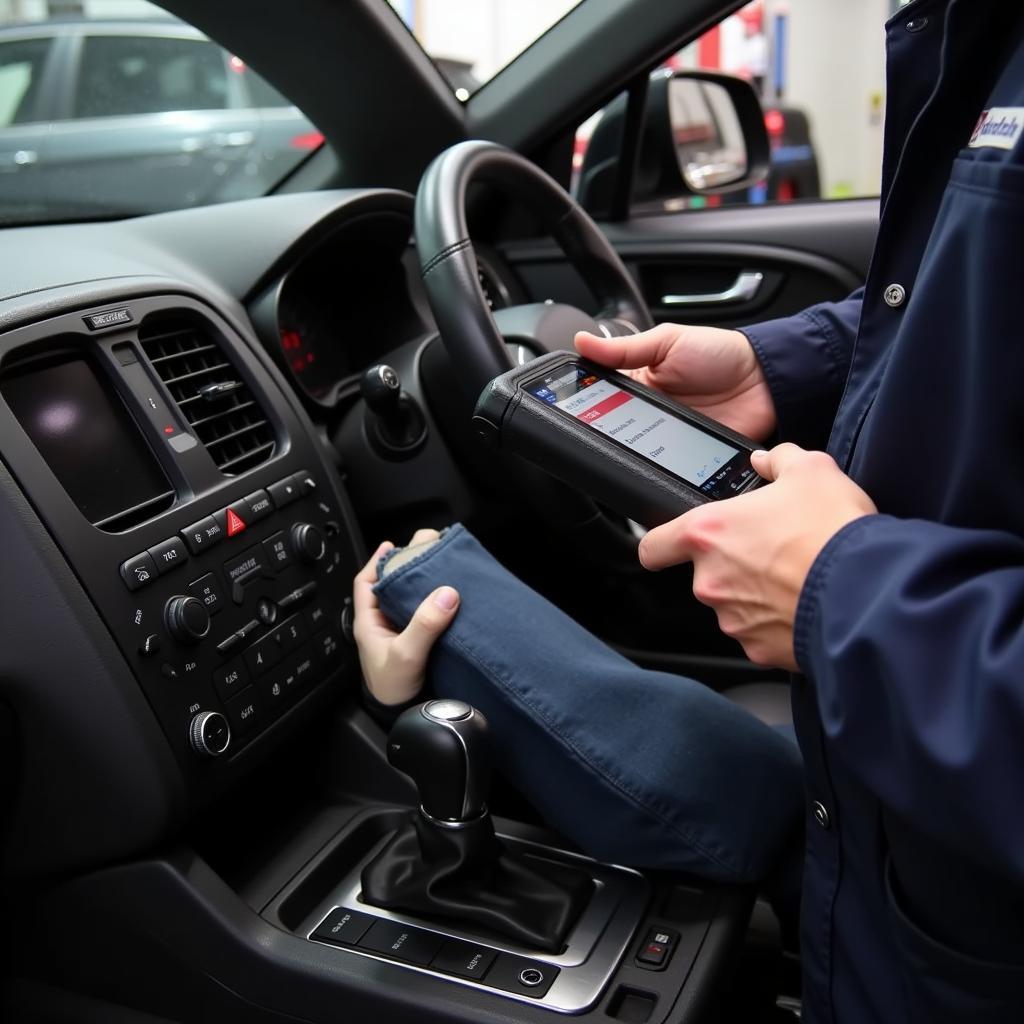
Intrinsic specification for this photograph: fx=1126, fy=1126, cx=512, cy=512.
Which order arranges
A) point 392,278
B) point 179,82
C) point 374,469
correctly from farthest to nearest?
1. point 179,82
2. point 392,278
3. point 374,469

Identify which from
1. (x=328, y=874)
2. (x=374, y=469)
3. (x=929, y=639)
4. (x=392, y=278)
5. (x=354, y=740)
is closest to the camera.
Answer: (x=929, y=639)

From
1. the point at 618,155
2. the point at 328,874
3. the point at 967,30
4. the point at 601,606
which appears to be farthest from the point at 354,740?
the point at 618,155

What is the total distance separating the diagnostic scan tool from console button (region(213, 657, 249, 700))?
0.94 feet

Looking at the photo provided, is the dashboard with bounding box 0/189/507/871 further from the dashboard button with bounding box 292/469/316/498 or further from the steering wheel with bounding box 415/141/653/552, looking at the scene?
the steering wheel with bounding box 415/141/653/552

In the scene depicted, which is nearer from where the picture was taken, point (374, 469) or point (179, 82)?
point (374, 469)

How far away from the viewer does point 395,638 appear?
2.82 ft

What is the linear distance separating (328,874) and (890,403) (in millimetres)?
605

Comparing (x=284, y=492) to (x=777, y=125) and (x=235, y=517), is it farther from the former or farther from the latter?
(x=777, y=125)

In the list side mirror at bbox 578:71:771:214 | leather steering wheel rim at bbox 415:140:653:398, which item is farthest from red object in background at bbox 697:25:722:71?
leather steering wheel rim at bbox 415:140:653:398

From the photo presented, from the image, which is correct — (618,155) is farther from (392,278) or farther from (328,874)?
(328,874)

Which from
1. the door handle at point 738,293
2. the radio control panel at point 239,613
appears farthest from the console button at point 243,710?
A: the door handle at point 738,293

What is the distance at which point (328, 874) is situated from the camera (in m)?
0.92

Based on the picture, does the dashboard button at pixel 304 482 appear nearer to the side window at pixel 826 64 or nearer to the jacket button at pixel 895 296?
the jacket button at pixel 895 296

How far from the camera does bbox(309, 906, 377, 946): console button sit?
2.71 ft
